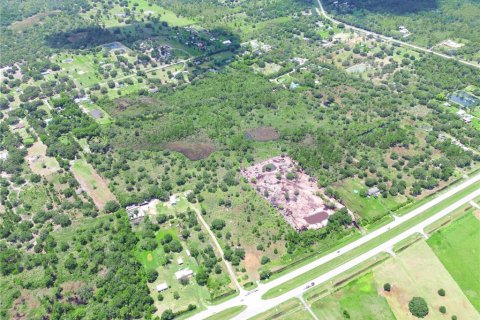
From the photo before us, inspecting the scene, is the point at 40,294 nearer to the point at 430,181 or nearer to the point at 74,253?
the point at 74,253

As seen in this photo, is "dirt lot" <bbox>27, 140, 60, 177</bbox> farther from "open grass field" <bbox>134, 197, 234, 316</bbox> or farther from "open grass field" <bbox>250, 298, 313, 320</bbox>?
"open grass field" <bbox>250, 298, 313, 320</bbox>

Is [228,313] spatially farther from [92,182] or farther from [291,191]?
[92,182]

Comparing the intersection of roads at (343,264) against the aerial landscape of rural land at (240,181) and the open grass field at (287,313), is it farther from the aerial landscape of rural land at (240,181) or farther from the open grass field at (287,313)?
the open grass field at (287,313)

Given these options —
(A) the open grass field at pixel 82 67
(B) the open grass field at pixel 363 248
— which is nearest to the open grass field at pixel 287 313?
(B) the open grass field at pixel 363 248

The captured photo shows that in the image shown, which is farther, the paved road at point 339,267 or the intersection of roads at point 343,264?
the intersection of roads at point 343,264

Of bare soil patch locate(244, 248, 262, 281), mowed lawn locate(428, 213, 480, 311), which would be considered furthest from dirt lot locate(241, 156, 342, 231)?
mowed lawn locate(428, 213, 480, 311)

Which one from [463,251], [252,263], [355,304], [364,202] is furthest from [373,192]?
[252,263]
